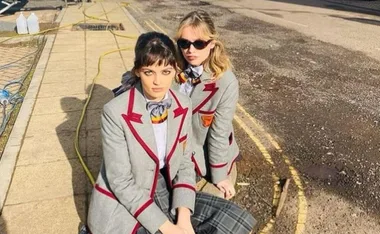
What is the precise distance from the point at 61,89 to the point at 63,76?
850 millimetres

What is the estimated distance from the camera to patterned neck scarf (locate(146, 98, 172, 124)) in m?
2.62

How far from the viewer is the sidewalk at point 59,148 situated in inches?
132

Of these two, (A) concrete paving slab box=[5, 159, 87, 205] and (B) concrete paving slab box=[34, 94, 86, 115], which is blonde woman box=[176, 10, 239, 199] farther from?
(B) concrete paving slab box=[34, 94, 86, 115]

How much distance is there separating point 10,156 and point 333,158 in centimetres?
401

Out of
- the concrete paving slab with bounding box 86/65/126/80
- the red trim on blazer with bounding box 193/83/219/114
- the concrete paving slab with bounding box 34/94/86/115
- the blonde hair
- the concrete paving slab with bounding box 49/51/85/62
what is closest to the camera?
the blonde hair

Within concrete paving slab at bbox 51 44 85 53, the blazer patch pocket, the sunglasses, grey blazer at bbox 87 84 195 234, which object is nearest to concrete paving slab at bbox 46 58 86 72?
concrete paving slab at bbox 51 44 85 53

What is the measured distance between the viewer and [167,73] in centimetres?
255

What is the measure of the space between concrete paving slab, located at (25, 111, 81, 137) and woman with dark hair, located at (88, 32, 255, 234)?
8.35 ft

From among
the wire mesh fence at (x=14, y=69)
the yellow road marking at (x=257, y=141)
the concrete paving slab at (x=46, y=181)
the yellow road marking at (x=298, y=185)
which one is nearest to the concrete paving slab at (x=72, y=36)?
the wire mesh fence at (x=14, y=69)

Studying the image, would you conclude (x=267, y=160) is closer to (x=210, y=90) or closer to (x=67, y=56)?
(x=210, y=90)

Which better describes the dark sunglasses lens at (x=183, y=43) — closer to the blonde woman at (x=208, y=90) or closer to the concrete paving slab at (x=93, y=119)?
the blonde woman at (x=208, y=90)

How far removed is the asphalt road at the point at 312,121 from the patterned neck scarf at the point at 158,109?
158 cm

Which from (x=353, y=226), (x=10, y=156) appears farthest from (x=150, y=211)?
(x=10, y=156)

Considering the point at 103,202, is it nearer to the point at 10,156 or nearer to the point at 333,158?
the point at 10,156
